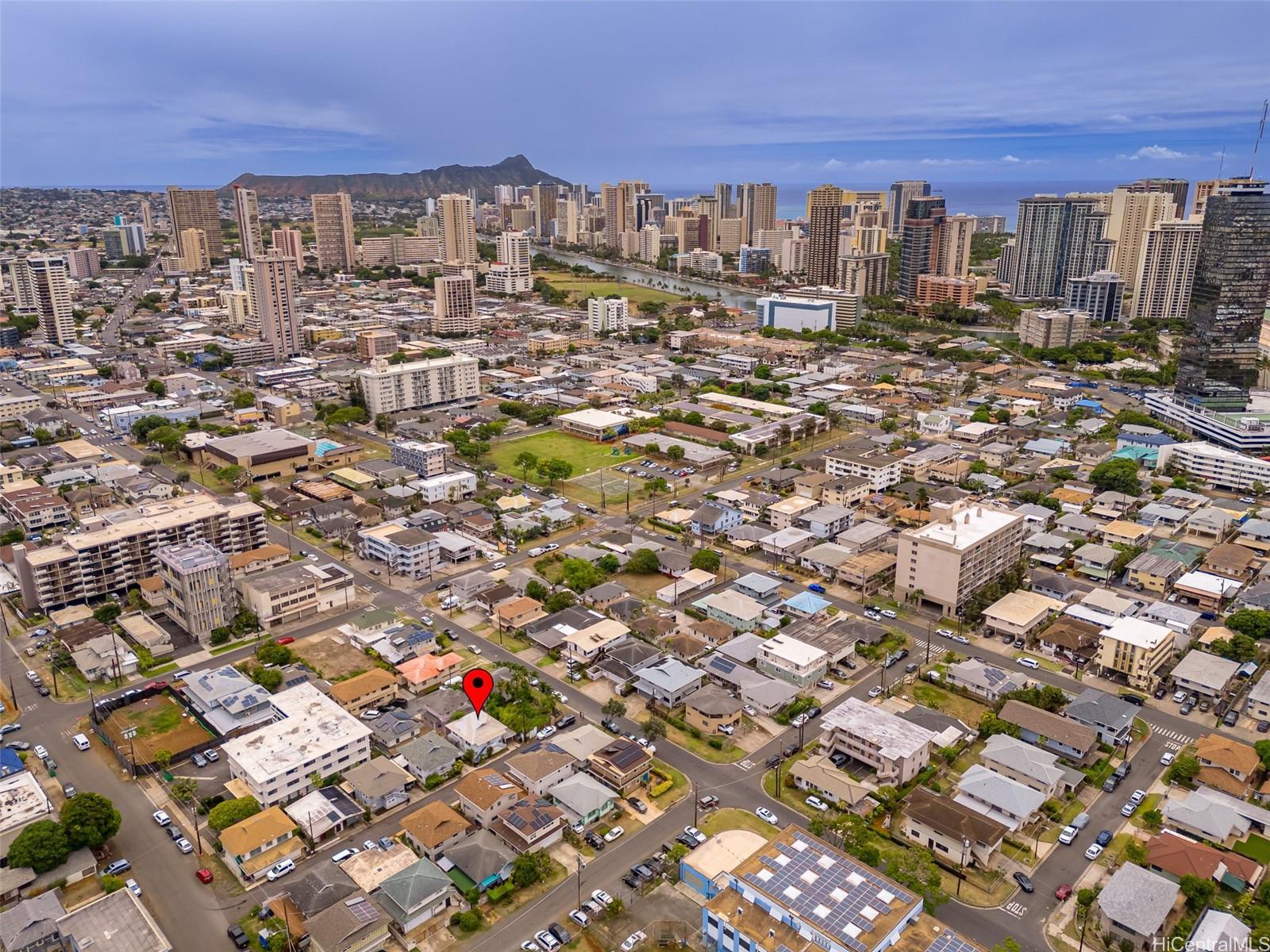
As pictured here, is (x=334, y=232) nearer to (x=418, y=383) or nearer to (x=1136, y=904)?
(x=418, y=383)

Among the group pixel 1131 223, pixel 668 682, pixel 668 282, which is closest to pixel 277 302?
pixel 668 682

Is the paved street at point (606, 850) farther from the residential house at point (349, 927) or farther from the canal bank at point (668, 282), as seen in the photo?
the canal bank at point (668, 282)

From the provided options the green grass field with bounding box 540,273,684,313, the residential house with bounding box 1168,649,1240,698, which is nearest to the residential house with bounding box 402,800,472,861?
the residential house with bounding box 1168,649,1240,698

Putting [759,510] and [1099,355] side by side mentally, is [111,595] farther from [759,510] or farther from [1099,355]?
[1099,355]

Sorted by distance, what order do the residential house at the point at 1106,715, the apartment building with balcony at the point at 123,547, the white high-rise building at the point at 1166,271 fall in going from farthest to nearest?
the white high-rise building at the point at 1166,271 < the apartment building with balcony at the point at 123,547 < the residential house at the point at 1106,715

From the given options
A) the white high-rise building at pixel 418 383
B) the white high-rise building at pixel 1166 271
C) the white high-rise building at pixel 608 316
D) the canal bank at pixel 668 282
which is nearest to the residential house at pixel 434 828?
the white high-rise building at pixel 418 383

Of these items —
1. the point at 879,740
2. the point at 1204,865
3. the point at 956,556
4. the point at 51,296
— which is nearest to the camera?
the point at 1204,865

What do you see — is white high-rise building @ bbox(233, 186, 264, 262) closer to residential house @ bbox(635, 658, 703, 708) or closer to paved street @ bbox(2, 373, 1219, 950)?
paved street @ bbox(2, 373, 1219, 950)
